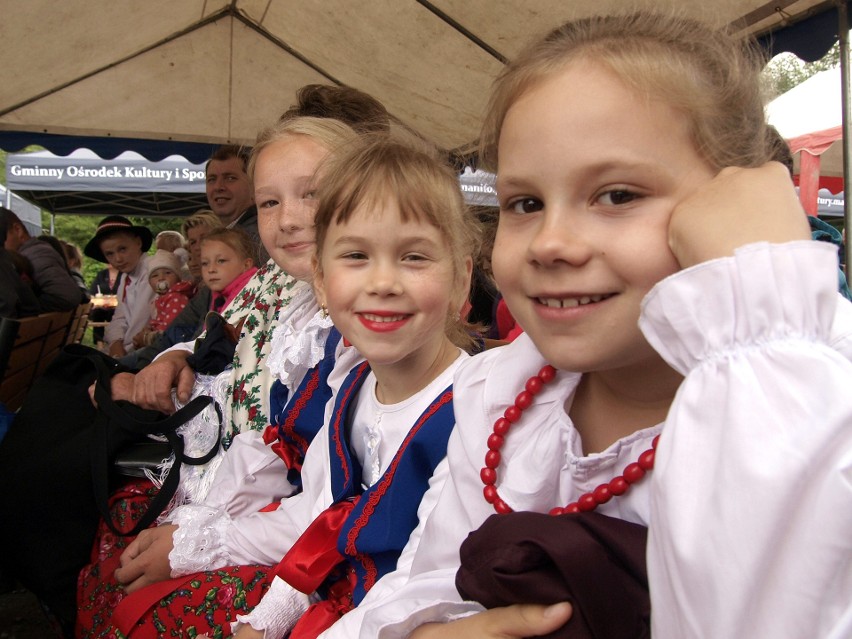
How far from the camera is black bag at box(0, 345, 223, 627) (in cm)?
184

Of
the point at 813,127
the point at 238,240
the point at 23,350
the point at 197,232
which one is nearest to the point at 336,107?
the point at 238,240

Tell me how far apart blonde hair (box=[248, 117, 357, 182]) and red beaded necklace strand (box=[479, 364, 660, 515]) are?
0.98 m

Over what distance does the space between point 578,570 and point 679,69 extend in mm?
554

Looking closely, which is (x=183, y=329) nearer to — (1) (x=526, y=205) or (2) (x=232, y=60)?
(2) (x=232, y=60)

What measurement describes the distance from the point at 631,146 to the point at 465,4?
2959 mm

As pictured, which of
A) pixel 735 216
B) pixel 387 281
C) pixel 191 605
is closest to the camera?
pixel 735 216

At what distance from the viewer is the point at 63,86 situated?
417 cm

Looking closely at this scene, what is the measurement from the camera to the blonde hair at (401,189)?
1.33 m

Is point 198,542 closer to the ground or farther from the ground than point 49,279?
closer to the ground

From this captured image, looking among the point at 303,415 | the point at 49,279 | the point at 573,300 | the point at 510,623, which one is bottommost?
the point at 510,623

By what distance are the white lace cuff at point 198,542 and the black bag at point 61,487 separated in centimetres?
22

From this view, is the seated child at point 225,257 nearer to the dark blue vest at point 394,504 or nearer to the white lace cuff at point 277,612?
the white lace cuff at point 277,612

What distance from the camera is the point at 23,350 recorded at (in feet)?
11.0

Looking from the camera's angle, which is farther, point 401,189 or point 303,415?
point 303,415
